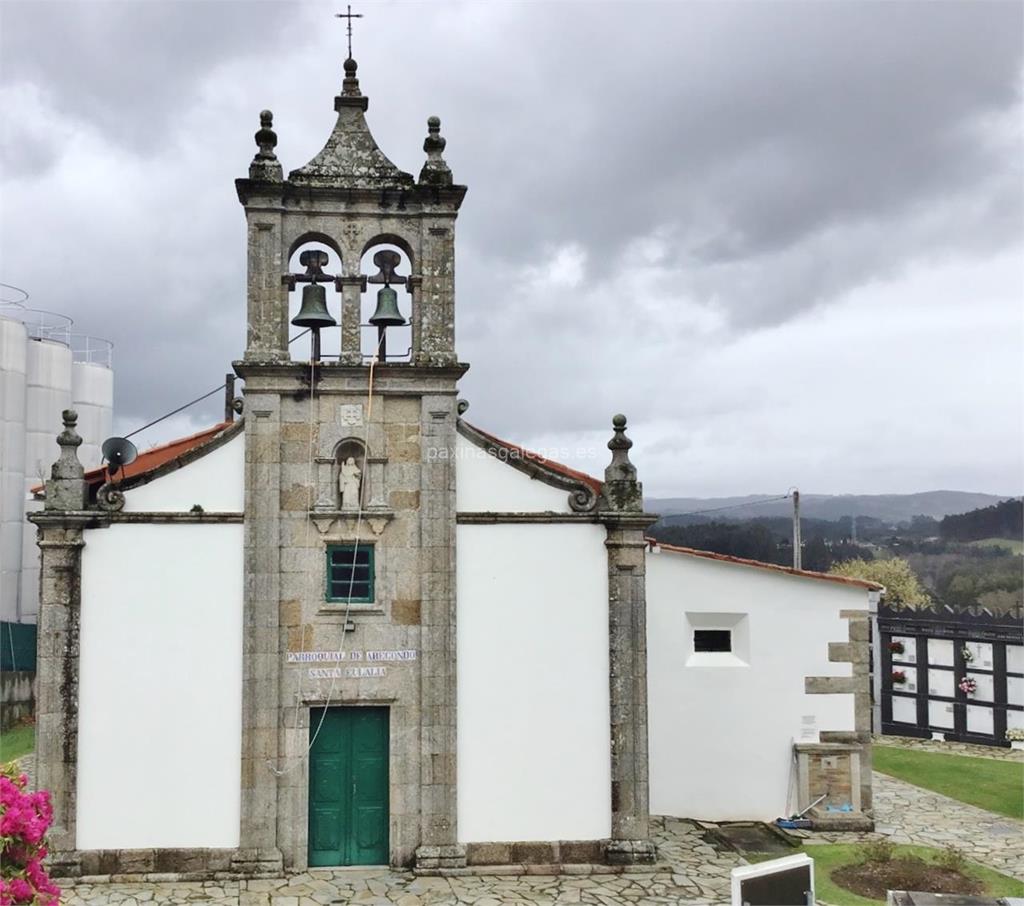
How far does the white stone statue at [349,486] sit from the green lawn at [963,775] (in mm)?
12838

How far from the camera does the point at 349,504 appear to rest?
40.4ft

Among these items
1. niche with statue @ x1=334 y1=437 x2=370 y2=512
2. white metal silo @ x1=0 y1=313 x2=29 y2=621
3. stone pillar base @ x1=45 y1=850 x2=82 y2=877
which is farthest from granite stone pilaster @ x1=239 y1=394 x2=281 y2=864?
white metal silo @ x1=0 y1=313 x2=29 y2=621

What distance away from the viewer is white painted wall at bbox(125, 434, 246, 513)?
12.2m

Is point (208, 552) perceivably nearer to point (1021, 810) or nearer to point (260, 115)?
point (260, 115)

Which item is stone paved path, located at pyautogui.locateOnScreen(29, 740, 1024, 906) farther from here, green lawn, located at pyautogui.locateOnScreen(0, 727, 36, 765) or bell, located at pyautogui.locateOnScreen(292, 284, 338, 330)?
green lawn, located at pyautogui.locateOnScreen(0, 727, 36, 765)

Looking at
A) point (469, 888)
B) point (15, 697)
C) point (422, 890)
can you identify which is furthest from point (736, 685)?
point (15, 697)

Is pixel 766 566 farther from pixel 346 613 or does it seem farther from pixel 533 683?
pixel 346 613

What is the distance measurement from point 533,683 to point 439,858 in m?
2.61

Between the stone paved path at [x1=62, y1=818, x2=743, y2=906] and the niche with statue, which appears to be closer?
the stone paved path at [x1=62, y1=818, x2=743, y2=906]

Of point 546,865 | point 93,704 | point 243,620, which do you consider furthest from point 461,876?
point 93,704

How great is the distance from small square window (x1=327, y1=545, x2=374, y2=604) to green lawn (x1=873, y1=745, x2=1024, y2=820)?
1220 cm

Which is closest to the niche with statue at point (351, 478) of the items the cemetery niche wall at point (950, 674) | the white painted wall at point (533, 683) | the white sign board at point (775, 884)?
the white painted wall at point (533, 683)

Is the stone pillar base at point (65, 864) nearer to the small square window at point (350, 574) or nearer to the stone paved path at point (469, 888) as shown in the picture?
the stone paved path at point (469, 888)

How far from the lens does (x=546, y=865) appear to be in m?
12.1
